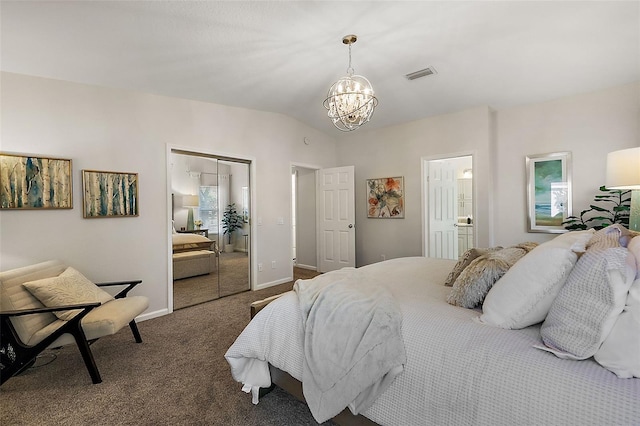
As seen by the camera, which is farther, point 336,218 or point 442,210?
point 336,218

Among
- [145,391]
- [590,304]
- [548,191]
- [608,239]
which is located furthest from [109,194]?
[548,191]

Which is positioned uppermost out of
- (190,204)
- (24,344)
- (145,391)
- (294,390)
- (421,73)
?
(421,73)

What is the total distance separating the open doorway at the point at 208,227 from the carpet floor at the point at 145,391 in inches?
46.3

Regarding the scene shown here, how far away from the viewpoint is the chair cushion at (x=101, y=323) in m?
2.08

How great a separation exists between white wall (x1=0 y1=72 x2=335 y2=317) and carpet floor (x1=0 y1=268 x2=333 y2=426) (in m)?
0.87

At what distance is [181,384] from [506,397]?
2007 mm

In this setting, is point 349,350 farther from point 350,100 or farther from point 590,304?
point 350,100

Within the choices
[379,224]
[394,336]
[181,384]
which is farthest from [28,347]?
[379,224]

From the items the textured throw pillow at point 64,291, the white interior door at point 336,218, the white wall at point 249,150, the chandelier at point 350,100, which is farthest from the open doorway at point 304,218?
the textured throw pillow at point 64,291

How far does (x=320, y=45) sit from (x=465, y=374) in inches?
112

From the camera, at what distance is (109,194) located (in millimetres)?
3129

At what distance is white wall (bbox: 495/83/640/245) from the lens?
3375mm

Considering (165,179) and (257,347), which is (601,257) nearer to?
(257,347)

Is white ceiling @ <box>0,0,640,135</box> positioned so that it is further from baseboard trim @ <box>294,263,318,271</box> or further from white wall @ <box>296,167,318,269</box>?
baseboard trim @ <box>294,263,318,271</box>
